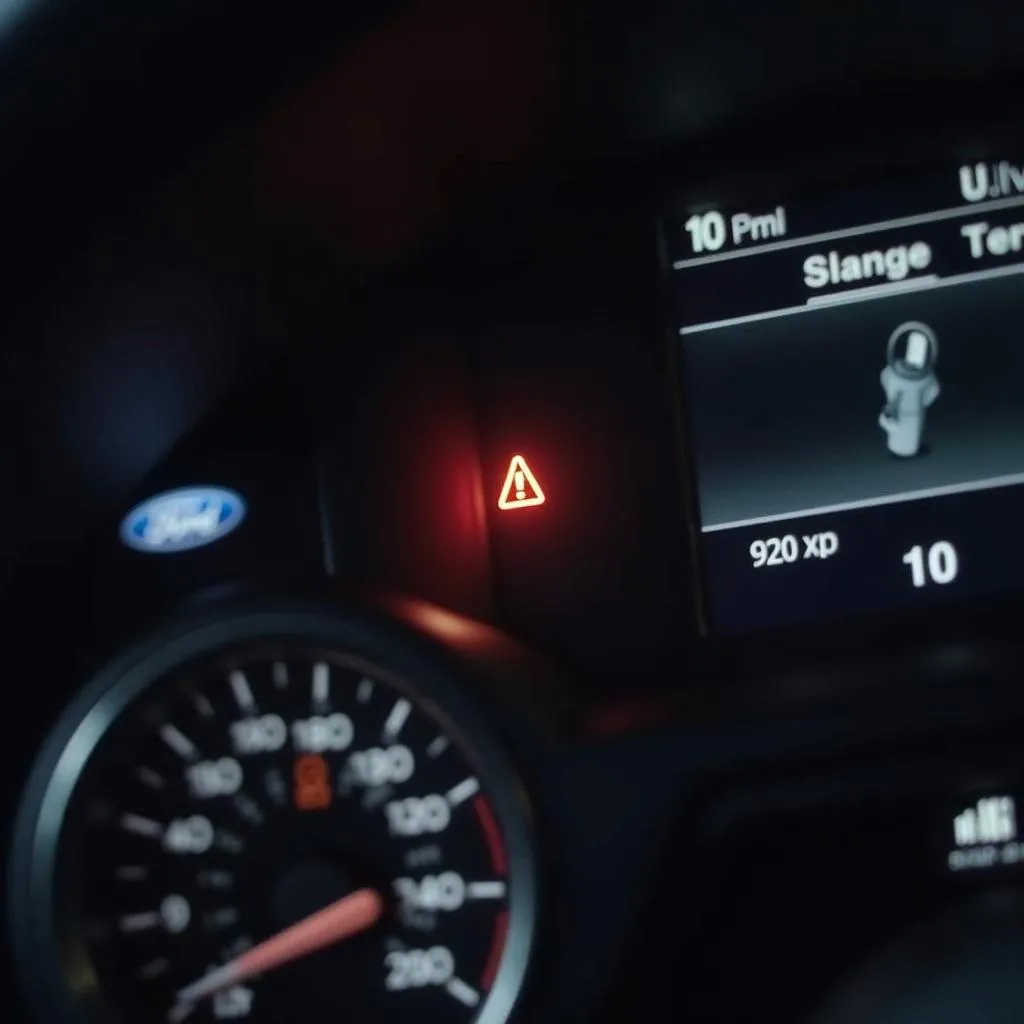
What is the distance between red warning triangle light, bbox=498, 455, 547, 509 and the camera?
147cm

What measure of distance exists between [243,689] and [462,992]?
0.29m

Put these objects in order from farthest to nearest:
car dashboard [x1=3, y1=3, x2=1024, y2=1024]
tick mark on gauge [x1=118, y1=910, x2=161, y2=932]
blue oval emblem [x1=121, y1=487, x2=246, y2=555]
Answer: blue oval emblem [x1=121, y1=487, x2=246, y2=555]
tick mark on gauge [x1=118, y1=910, x2=161, y2=932]
car dashboard [x1=3, y1=3, x2=1024, y2=1024]

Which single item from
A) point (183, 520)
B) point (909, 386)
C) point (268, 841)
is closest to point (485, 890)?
point (268, 841)

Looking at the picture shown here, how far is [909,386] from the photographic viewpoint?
140 centimetres

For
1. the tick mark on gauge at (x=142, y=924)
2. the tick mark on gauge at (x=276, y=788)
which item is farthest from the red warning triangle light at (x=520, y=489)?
the tick mark on gauge at (x=142, y=924)

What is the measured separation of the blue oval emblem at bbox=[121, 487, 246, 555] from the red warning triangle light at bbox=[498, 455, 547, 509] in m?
0.22

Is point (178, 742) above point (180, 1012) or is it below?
above

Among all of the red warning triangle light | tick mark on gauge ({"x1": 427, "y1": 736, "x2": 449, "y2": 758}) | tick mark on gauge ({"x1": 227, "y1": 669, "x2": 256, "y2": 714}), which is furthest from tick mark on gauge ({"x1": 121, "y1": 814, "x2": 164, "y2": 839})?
the red warning triangle light

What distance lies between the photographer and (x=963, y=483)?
1405 mm

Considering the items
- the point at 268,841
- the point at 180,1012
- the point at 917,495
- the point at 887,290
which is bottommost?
the point at 180,1012

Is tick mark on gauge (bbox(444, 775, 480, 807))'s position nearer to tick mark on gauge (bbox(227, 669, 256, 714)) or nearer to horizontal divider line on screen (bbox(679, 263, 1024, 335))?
tick mark on gauge (bbox(227, 669, 256, 714))

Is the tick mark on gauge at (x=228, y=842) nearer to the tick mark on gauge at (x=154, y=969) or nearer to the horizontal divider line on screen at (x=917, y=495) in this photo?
the tick mark on gauge at (x=154, y=969)

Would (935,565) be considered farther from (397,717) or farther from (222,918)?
(222,918)

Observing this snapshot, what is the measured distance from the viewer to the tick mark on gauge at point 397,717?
131cm
